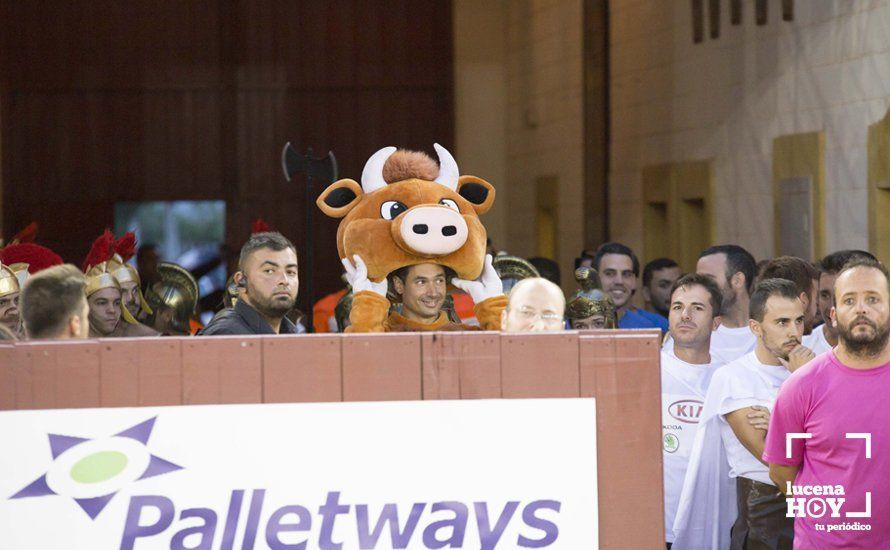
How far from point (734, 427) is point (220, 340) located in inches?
85.1

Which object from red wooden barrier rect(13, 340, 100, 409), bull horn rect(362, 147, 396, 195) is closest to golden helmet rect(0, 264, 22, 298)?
bull horn rect(362, 147, 396, 195)

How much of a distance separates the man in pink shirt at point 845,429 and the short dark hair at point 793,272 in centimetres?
208

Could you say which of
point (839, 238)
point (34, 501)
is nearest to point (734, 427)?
point (34, 501)

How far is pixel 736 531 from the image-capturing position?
6.18m

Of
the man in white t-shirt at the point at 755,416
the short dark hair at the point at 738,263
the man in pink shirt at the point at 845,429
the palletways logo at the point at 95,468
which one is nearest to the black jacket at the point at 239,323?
the palletways logo at the point at 95,468

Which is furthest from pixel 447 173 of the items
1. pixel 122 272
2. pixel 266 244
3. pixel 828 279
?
pixel 122 272

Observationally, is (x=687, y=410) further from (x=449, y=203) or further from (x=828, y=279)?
(x=828, y=279)

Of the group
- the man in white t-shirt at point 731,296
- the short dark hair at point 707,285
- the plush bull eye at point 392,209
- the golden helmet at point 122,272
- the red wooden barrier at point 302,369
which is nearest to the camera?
the red wooden barrier at point 302,369

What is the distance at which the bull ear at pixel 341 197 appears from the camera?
21.4 feet

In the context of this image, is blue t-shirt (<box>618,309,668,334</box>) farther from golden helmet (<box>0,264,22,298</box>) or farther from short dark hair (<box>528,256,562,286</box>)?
golden helmet (<box>0,264,22,298</box>)

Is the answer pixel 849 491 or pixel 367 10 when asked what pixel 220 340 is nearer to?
pixel 849 491

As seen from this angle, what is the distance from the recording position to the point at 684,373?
6.67 m

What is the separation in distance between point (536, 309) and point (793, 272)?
2.28 m

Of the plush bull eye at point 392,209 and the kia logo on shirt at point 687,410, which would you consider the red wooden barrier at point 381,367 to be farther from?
the kia logo on shirt at point 687,410
